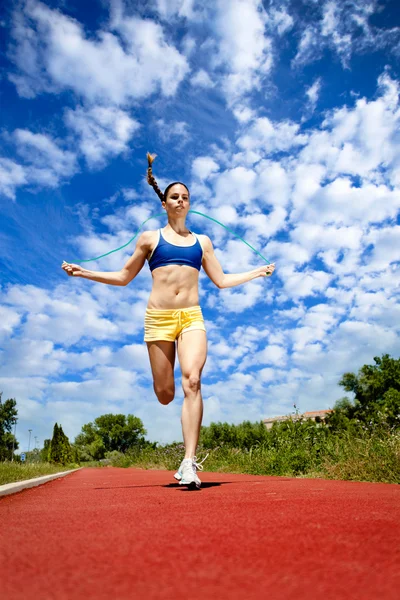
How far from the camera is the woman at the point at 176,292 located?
4.34m

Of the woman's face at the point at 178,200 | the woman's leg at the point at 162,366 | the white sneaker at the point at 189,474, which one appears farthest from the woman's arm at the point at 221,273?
the white sneaker at the point at 189,474

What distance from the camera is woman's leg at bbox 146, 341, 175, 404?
4688 mm

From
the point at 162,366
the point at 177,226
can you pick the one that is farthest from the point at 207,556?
the point at 177,226

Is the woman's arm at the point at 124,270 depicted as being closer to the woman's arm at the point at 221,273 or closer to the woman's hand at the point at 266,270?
the woman's arm at the point at 221,273

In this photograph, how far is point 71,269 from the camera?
4.88 m

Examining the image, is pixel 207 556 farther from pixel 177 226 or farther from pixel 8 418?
pixel 8 418

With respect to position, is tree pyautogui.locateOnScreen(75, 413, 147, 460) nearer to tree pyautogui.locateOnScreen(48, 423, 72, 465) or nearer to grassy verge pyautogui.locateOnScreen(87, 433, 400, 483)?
tree pyautogui.locateOnScreen(48, 423, 72, 465)

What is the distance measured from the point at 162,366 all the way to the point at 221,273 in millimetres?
1143

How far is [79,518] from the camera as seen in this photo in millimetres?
2467

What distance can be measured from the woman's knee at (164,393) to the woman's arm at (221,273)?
1146mm

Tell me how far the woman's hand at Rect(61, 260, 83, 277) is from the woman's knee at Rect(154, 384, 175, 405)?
52.3 inches

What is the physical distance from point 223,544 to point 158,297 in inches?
125

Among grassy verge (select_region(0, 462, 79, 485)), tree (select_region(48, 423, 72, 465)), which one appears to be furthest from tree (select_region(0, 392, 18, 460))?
grassy verge (select_region(0, 462, 79, 485))

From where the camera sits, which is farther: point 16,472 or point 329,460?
point 16,472
